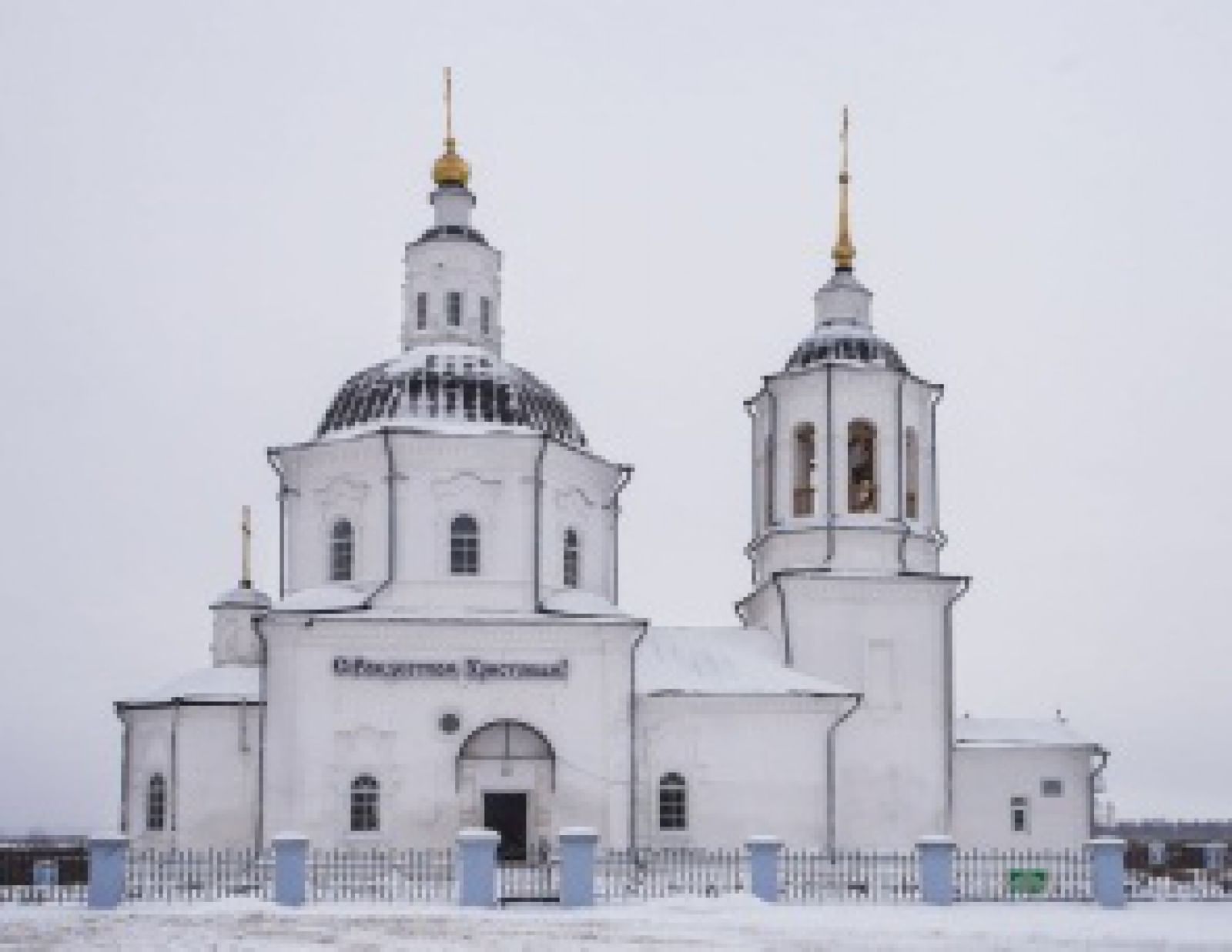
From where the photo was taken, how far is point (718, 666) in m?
32.9

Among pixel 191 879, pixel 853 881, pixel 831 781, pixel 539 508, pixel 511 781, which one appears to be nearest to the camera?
pixel 191 879

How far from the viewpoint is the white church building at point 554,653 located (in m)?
30.4

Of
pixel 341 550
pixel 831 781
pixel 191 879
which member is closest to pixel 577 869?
pixel 191 879

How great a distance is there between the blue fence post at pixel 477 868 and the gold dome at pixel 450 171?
52.2 ft

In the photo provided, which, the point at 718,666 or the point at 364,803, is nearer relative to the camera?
the point at 364,803

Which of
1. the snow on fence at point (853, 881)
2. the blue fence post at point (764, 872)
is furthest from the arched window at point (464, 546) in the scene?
the blue fence post at point (764, 872)

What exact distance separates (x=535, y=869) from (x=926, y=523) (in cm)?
1168

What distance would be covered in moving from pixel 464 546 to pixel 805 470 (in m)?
6.90

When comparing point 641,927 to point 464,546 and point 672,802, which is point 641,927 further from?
point 464,546

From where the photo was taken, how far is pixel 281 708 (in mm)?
30375

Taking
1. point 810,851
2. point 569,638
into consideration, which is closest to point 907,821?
point 810,851

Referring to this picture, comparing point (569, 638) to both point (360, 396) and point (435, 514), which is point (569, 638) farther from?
point (360, 396)

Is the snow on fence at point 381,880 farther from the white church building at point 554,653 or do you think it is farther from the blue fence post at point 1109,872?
the blue fence post at point 1109,872

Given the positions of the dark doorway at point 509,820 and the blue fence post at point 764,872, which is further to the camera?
the dark doorway at point 509,820
